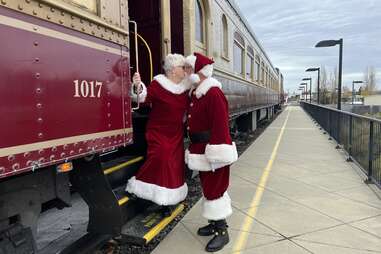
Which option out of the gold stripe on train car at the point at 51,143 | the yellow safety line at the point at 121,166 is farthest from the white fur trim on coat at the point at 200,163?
the gold stripe on train car at the point at 51,143

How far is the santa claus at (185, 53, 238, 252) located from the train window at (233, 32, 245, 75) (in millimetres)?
4345

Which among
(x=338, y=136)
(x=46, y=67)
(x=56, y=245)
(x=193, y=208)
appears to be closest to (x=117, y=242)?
(x=56, y=245)

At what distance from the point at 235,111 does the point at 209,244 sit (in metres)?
4.38

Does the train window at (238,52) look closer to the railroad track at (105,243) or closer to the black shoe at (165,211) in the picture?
the railroad track at (105,243)

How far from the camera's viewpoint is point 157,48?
14.0 ft

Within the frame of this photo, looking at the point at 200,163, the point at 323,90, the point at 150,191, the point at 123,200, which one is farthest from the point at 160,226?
the point at 323,90

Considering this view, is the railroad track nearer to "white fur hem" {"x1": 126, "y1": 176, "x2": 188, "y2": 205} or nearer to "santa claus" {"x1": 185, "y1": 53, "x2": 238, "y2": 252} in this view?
"white fur hem" {"x1": 126, "y1": 176, "x2": 188, "y2": 205}

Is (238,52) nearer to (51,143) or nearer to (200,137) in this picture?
(200,137)

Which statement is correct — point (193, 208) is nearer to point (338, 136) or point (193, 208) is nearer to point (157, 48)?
point (157, 48)

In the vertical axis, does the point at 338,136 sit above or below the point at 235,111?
below

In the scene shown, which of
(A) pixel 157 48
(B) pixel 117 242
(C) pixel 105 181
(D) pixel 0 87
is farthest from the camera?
(A) pixel 157 48

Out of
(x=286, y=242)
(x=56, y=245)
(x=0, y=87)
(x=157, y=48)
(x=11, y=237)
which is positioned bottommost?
(x=286, y=242)

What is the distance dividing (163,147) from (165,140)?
0.09m

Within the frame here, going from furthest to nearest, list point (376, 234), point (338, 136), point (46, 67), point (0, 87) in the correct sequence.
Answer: point (338, 136), point (376, 234), point (46, 67), point (0, 87)
